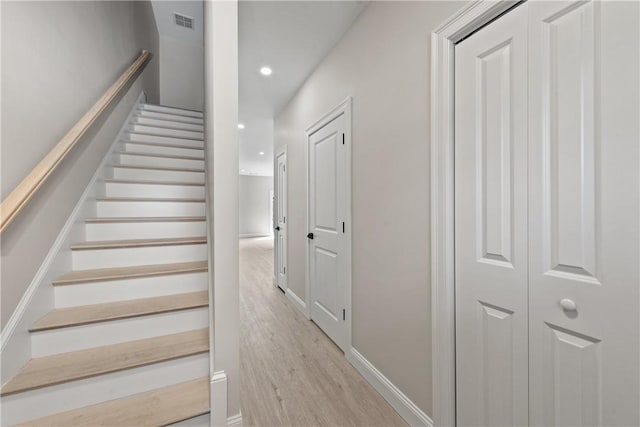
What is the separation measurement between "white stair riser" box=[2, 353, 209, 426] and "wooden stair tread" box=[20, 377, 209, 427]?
0.03 metres

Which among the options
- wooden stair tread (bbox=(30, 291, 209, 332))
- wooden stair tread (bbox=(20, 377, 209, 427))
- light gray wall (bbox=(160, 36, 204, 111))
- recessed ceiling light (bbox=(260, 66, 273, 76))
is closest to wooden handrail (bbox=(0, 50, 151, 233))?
wooden stair tread (bbox=(30, 291, 209, 332))

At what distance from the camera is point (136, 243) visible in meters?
1.90

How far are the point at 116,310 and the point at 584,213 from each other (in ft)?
7.39

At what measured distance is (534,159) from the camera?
969 millimetres

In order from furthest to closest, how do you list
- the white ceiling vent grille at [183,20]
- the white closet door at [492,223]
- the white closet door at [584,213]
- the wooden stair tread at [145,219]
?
the white ceiling vent grille at [183,20] → the wooden stair tread at [145,219] → the white closet door at [492,223] → the white closet door at [584,213]

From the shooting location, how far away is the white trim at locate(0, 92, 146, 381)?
3.88 ft

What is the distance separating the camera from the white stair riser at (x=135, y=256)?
1.78 metres

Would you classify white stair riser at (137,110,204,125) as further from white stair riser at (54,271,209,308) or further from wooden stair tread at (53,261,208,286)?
white stair riser at (54,271,209,308)

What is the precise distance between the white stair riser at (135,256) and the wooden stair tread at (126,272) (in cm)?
4

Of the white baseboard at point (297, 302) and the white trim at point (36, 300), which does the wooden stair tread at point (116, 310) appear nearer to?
the white trim at point (36, 300)

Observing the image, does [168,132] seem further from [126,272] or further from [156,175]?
[126,272]

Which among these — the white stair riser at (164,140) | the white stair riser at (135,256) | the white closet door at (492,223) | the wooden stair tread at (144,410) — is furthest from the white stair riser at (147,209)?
the white closet door at (492,223)

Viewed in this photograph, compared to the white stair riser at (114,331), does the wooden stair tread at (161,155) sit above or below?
above

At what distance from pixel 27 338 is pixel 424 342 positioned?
202 centimetres
